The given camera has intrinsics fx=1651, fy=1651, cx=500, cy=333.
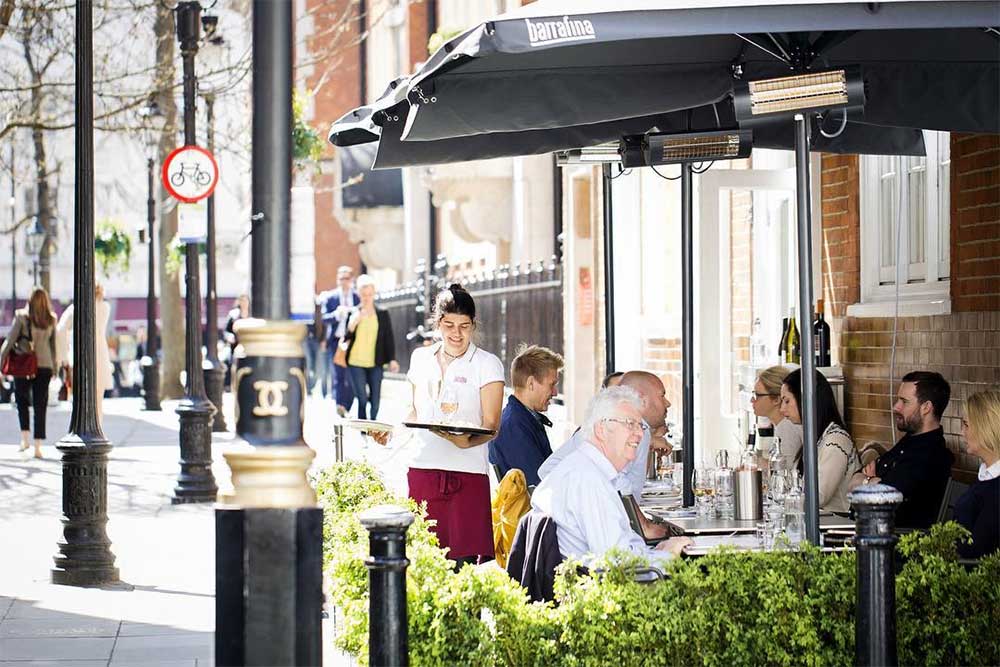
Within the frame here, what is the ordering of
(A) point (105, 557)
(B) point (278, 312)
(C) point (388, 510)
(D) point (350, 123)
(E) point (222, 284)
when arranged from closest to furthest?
(B) point (278, 312)
(C) point (388, 510)
(D) point (350, 123)
(A) point (105, 557)
(E) point (222, 284)

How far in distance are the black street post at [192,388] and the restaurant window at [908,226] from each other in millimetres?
7267

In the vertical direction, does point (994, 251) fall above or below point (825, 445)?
above

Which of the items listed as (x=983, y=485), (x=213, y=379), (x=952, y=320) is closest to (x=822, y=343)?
(x=952, y=320)

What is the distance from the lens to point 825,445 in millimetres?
8688

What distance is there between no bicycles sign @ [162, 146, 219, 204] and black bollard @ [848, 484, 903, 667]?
491 inches

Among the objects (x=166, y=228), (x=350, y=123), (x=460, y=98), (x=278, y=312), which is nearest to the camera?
(x=278, y=312)

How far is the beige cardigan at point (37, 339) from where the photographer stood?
20.2 metres

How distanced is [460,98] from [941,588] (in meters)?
3.36

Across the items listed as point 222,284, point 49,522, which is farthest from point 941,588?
point 222,284

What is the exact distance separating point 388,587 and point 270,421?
919 millimetres

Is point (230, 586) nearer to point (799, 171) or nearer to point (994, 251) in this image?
point (799, 171)

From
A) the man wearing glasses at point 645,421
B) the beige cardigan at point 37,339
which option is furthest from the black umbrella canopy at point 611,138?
the beige cardigan at point 37,339

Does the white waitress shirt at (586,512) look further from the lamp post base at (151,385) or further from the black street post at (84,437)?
the lamp post base at (151,385)

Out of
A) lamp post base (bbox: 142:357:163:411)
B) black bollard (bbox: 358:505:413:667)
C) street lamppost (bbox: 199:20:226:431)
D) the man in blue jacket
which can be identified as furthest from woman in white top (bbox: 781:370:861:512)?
lamp post base (bbox: 142:357:163:411)
